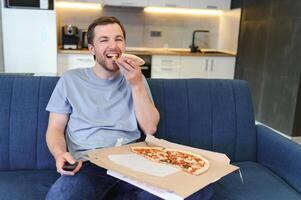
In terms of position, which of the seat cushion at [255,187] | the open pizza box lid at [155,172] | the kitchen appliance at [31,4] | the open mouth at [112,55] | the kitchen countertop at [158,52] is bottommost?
the seat cushion at [255,187]

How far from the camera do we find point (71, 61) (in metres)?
4.12

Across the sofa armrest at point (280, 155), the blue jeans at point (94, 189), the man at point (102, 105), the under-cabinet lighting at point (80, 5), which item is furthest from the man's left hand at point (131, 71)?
the under-cabinet lighting at point (80, 5)

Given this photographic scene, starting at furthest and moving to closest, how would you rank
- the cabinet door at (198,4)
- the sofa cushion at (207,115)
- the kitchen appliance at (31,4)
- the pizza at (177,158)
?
1. the cabinet door at (198,4)
2. the kitchen appliance at (31,4)
3. the sofa cushion at (207,115)
4. the pizza at (177,158)

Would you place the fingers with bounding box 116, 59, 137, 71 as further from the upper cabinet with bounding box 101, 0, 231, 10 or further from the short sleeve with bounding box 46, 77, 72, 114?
the upper cabinet with bounding box 101, 0, 231, 10

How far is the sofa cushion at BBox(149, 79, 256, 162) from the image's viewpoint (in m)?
1.77

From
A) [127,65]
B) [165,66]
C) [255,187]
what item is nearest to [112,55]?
[127,65]

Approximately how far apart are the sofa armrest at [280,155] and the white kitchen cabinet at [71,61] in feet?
9.09

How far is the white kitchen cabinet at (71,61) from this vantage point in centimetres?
409

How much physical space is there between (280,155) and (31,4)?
3235mm

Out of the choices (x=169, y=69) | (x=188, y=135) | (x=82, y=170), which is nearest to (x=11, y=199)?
(x=82, y=170)

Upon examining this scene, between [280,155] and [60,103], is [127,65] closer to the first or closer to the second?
[60,103]

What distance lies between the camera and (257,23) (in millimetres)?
4066

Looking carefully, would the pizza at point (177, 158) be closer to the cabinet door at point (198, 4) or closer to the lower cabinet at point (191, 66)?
the lower cabinet at point (191, 66)

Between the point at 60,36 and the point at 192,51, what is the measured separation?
75.3 inches
